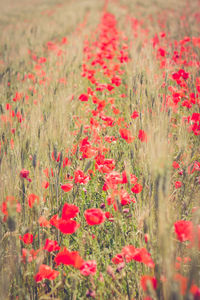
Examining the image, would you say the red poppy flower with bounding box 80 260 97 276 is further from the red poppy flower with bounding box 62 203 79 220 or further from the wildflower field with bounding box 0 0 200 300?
the red poppy flower with bounding box 62 203 79 220

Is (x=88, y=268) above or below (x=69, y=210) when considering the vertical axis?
below

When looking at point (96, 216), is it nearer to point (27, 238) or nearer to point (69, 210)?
point (69, 210)

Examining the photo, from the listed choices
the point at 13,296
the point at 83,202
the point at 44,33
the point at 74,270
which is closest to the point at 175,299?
the point at 74,270

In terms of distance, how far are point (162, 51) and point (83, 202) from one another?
1751 millimetres

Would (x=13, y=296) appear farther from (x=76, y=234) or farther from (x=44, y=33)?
(x=44, y=33)

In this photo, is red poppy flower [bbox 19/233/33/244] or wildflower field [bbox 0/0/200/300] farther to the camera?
red poppy flower [bbox 19/233/33/244]

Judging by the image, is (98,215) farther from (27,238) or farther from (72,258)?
(27,238)

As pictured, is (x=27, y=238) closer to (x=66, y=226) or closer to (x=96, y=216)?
(x=66, y=226)

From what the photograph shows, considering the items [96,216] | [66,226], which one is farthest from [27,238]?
[96,216]

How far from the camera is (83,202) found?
107 centimetres

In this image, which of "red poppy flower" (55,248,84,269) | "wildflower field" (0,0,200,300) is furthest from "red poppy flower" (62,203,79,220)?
"red poppy flower" (55,248,84,269)

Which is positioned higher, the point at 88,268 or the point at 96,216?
the point at 96,216

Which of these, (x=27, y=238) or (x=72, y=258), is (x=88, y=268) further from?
(x=27, y=238)

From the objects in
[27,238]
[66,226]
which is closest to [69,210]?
[66,226]
